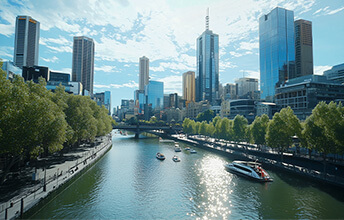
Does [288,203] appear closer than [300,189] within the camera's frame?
Yes

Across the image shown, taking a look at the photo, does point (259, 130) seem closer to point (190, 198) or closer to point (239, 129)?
point (239, 129)

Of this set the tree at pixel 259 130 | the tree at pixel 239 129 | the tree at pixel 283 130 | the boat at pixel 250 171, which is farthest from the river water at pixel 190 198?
the tree at pixel 239 129

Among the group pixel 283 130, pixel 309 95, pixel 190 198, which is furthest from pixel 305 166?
pixel 309 95

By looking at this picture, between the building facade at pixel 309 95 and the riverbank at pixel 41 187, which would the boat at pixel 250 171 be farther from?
the building facade at pixel 309 95

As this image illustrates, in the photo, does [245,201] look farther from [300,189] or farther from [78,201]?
[78,201]

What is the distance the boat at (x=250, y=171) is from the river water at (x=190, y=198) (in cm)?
144

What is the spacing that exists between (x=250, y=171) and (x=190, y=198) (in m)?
18.0

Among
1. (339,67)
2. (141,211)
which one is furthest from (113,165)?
(339,67)

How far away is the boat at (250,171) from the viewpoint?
143ft

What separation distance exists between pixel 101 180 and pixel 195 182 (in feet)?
64.4

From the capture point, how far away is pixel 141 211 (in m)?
29.9

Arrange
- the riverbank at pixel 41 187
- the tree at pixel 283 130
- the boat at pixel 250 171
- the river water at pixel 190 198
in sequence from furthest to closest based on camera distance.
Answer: the tree at pixel 283 130, the boat at pixel 250 171, the river water at pixel 190 198, the riverbank at pixel 41 187

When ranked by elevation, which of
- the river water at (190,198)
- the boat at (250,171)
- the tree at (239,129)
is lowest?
the river water at (190,198)

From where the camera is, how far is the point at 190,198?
3475cm
